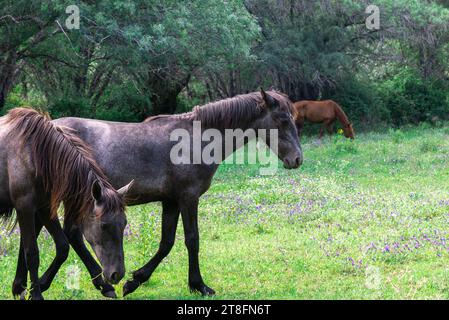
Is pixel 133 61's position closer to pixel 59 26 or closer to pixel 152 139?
pixel 59 26

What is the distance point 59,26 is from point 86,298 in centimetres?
1050

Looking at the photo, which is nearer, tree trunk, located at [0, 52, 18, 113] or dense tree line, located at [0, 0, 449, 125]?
dense tree line, located at [0, 0, 449, 125]

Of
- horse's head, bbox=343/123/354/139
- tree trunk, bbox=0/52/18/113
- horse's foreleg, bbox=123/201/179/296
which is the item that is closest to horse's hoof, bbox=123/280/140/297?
horse's foreleg, bbox=123/201/179/296

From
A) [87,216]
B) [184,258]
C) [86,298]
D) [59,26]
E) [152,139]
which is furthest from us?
[59,26]

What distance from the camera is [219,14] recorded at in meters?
17.9

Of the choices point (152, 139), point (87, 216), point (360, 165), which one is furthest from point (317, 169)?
point (87, 216)

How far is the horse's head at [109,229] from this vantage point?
6195mm

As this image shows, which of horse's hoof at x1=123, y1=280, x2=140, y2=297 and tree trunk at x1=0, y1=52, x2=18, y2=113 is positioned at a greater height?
horse's hoof at x1=123, y1=280, x2=140, y2=297

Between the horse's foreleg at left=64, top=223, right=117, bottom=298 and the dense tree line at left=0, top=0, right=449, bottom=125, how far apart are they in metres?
8.87

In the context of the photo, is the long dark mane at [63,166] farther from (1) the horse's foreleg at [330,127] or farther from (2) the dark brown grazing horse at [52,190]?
(1) the horse's foreleg at [330,127]

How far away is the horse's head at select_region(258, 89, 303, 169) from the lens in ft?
25.7

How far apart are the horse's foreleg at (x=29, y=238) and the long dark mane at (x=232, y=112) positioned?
2.08 m

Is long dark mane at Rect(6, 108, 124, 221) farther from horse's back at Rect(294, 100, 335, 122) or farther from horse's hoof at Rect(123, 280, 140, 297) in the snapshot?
horse's back at Rect(294, 100, 335, 122)

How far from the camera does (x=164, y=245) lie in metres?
7.75
